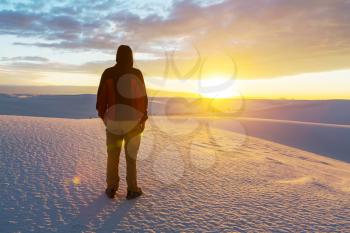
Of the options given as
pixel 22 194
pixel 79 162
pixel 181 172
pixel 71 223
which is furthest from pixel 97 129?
pixel 71 223

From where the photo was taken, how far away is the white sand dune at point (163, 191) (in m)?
3.59

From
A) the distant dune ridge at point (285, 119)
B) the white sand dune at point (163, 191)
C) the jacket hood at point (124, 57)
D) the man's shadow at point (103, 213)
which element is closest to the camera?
the man's shadow at point (103, 213)

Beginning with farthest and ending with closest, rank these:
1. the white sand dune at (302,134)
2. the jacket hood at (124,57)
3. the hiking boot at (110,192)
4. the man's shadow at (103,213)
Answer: the white sand dune at (302,134) < the hiking boot at (110,192) < the jacket hood at (124,57) < the man's shadow at (103,213)

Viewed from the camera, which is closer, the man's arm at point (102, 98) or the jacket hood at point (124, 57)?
the jacket hood at point (124, 57)

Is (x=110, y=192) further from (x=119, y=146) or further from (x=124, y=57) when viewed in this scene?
(x=124, y=57)

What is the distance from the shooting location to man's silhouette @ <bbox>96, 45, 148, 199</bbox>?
4.19 metres

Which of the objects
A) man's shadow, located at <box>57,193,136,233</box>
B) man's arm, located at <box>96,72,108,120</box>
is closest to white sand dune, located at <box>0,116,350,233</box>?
man's shadow, located at <box>57,193,136,233</box>

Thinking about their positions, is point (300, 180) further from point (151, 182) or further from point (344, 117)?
point (344, 117)

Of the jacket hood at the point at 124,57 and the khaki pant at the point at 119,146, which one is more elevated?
the jacket hood at the point at 124,57

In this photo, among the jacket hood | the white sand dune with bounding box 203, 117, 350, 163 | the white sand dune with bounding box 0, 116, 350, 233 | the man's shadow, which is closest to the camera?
the man's shadow

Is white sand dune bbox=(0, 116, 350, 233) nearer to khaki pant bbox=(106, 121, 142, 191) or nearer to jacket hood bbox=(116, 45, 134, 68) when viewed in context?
khaki pant bbox=(106, 121, 142, 191)

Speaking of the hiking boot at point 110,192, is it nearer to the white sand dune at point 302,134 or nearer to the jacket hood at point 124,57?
the jacket hood at point 124,57

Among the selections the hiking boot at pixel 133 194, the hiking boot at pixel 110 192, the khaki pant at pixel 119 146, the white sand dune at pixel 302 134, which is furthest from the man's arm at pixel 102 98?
the white sand dune at pixel 302 134

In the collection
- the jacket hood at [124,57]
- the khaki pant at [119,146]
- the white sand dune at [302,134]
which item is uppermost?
the jacket hood at [124,57]
